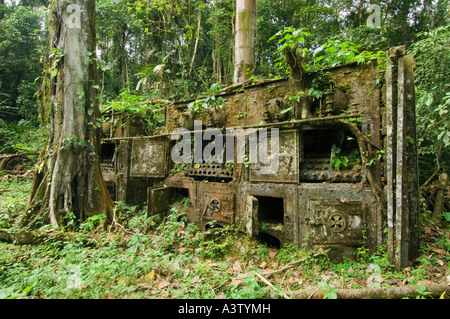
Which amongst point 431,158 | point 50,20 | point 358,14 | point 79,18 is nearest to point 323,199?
point 79,18

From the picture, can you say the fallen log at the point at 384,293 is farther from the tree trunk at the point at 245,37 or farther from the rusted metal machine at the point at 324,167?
the tree trunk at the point at 245,37

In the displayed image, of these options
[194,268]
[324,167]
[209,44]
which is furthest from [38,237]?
[209,44]

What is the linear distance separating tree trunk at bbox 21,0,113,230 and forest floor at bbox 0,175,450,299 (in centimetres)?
70

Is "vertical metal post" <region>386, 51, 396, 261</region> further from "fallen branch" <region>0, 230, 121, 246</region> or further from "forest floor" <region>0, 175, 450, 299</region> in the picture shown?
"fallen branch" <region>0, 230, 121, 246</region>

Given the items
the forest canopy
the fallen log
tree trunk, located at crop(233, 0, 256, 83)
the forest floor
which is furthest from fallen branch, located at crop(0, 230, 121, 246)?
tree trunk, located at crop(233, 0, 256, 83)

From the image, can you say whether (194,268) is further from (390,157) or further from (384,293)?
(390,157)

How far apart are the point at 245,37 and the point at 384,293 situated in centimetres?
814

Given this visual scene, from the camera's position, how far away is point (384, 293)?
287 centimetres

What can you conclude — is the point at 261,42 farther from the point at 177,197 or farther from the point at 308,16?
the point at 177,197

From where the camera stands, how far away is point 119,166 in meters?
7.58

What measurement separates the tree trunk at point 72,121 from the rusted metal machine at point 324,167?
5.36ft

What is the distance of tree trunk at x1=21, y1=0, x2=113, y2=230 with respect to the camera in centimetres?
513

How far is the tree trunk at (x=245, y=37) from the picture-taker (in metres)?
7.87

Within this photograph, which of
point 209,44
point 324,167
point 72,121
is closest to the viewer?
point 324,167
